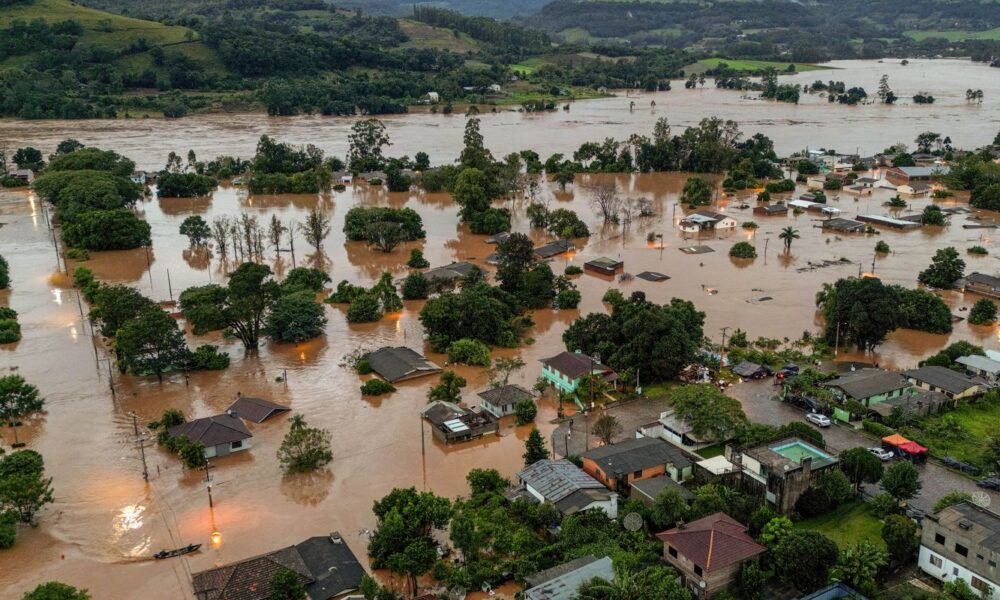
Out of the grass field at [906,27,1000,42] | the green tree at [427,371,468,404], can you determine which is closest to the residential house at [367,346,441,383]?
the green tree at [427,371,468,404]

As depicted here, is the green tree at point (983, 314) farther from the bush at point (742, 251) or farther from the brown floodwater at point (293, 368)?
the bush at point (742, 251)

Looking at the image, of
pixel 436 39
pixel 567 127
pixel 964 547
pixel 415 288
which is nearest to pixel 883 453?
pixel 964 547

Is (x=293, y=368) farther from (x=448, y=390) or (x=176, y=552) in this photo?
(x=176, y=552)

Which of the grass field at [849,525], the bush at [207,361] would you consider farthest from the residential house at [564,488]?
the bush at [207,361]

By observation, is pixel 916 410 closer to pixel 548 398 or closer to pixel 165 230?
pixel 548 398

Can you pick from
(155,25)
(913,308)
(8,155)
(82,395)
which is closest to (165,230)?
(82,395)
